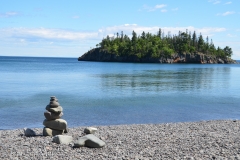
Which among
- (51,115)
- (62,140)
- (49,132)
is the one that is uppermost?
(51,115)

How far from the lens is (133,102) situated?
120 feet

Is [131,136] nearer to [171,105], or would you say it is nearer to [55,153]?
[55,153]

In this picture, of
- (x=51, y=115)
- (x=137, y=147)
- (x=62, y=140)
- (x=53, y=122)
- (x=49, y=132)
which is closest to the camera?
(x=137, y=147)

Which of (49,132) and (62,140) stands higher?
(62,140)

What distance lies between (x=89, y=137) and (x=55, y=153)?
193 centimetres

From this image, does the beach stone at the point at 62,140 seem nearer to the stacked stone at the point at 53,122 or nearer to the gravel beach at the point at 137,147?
the gravel beach at the point at 137,147

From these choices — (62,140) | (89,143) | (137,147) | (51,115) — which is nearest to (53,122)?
(51,115)

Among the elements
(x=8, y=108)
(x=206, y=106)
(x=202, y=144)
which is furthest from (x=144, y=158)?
(x=206, y=106)

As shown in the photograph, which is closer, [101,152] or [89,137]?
[101,152]

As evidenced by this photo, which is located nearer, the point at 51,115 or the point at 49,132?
the point at 49,132

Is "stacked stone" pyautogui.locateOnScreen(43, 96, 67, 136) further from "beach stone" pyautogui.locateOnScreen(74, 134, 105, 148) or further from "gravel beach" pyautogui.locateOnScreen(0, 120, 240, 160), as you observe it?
"beach stone" pyautogui.locateOnScreen(74, 134, 105, 148)

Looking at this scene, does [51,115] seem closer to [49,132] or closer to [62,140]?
[49,132]

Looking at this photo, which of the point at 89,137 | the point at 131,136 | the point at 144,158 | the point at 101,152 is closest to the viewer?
the point at 144,158

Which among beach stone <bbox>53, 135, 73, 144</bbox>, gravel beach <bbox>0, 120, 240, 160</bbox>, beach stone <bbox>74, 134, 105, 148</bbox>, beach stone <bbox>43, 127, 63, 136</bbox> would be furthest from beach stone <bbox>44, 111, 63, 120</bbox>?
beach stone <bbox>74, 134, 105, 148</bbox>
